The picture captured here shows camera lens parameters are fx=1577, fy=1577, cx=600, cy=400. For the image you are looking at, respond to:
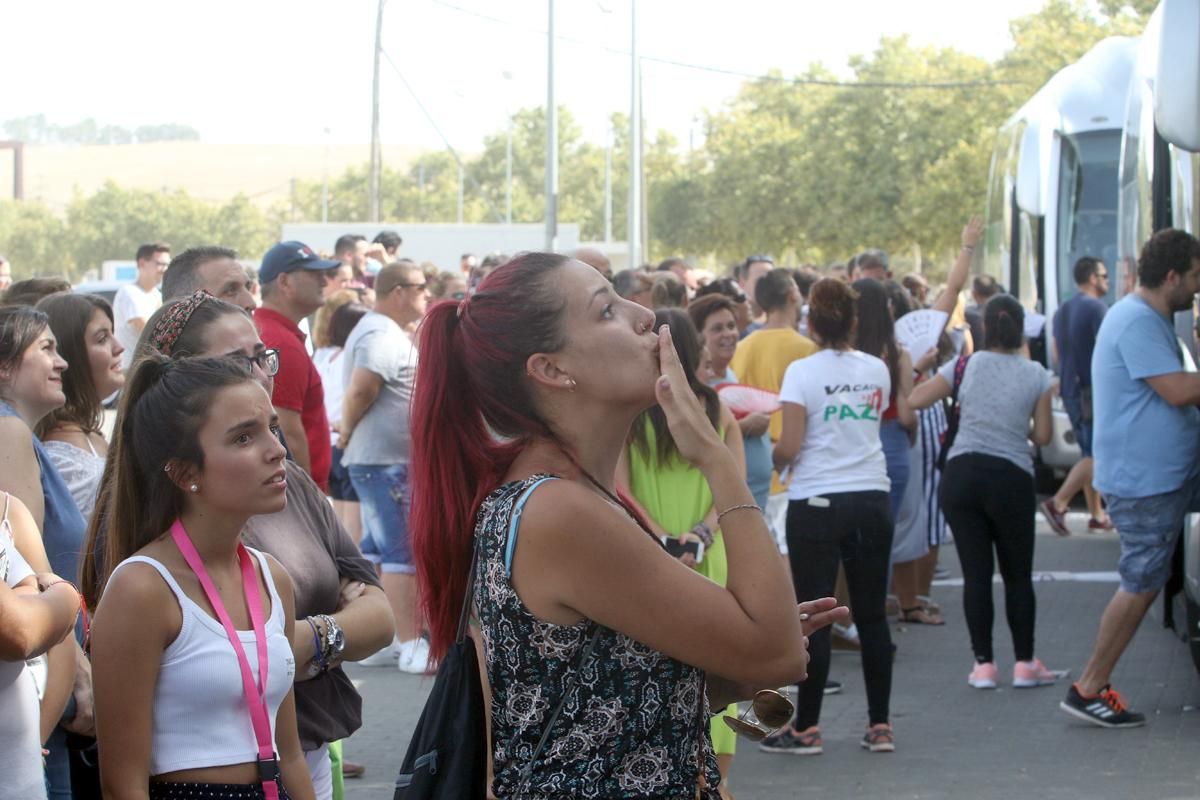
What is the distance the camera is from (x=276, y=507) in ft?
10.4

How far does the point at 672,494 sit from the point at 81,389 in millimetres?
2037

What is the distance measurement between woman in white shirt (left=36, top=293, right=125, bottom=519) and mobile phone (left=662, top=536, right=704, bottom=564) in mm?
1884

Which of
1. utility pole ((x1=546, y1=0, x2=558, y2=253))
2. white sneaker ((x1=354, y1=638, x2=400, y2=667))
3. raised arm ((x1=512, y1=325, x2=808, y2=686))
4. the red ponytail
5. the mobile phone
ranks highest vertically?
utility pole ((x1=546, y1=0, x2=558, y2=253))

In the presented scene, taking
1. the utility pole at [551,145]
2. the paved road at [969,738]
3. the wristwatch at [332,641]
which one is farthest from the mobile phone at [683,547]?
the utility pole at [551,145]

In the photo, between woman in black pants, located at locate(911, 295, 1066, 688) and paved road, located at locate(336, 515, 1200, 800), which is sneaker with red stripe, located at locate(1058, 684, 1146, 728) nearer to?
paved road, located at locate(336, 515, 1200, 800)

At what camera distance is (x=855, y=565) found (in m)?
6.73

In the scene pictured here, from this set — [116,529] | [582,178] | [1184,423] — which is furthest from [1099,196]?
[582,178]

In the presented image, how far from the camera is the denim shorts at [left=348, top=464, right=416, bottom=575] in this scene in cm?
846

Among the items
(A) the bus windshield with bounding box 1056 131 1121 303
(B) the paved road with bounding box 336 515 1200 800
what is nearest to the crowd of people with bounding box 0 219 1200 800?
A: (B) the paved road with bounding box 336 515 1200 800

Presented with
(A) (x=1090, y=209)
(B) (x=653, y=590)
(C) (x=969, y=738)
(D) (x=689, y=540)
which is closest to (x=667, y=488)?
(D) (x=689, y=540)

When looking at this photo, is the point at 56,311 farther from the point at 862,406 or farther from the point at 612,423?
the point at 862,406

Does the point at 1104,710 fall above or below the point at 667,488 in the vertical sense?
below

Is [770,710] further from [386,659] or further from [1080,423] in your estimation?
[1080,423]

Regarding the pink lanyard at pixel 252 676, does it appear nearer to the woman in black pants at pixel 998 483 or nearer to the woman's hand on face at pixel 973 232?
the woman in black pants at pixel 998 483
